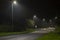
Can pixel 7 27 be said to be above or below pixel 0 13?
below

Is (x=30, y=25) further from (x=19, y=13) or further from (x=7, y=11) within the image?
(x=7, y=11)

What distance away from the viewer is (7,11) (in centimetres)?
6353

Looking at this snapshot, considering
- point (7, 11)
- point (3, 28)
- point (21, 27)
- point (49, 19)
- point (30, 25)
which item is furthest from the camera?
point (49, 19)

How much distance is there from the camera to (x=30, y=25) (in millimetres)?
73562

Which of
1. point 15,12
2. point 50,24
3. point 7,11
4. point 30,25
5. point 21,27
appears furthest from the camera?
point 50,24

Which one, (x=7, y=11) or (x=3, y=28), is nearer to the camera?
(x=3, y=28)

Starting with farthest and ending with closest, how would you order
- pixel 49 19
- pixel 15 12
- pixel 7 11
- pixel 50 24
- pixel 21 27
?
pixel 49 19
pixel 50 24
pixel 15 12
pixel 7 11
pixel 21 27

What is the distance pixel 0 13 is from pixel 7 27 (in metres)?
10.3

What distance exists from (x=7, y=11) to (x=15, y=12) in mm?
5699

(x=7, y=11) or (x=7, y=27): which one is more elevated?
(x=7, y=11)

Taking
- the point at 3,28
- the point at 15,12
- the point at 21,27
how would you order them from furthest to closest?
1. the point at 15,12
2. the point at 21,27
3. the point at 3,28

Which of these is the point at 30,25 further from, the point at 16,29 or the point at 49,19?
the point at 49,19

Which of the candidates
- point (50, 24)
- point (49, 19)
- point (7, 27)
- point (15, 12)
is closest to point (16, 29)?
point (7, 27)

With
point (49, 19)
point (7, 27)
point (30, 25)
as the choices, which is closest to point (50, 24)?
point (49, 19)
